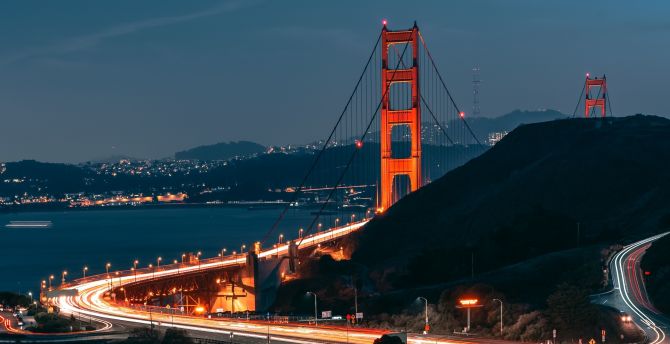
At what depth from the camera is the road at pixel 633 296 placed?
1533 inches

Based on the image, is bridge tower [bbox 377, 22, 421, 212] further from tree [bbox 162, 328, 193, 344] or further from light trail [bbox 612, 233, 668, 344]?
tree [bbox 162, 328, 193, 344]

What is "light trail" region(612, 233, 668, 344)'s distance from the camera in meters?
38.9

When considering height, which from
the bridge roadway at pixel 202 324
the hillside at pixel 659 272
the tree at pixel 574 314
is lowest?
the bridge roadway at pixel 202 324

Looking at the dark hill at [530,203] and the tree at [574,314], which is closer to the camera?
the tree at [574,314]

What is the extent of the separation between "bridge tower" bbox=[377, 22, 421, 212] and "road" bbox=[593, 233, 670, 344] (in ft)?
90.2

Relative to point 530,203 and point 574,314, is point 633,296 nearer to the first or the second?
point 574,314

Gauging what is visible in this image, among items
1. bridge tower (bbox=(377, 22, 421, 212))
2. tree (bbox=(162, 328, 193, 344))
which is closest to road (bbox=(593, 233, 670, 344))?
tree (bbox=(162, 328, 193, 344))

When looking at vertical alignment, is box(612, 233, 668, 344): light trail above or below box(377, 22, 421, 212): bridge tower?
below

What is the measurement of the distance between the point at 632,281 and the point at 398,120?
37.9 meters

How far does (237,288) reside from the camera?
74625 millimetres

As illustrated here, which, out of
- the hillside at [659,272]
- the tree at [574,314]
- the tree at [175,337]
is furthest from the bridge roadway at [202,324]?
the hillside at [659,272]

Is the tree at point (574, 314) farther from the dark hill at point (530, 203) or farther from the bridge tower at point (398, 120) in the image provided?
the bridge tower at point (398, 120)

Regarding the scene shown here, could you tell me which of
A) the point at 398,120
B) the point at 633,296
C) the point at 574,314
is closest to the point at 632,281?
the point at 633,296

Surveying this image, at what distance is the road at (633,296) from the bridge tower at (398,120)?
90.2ft
